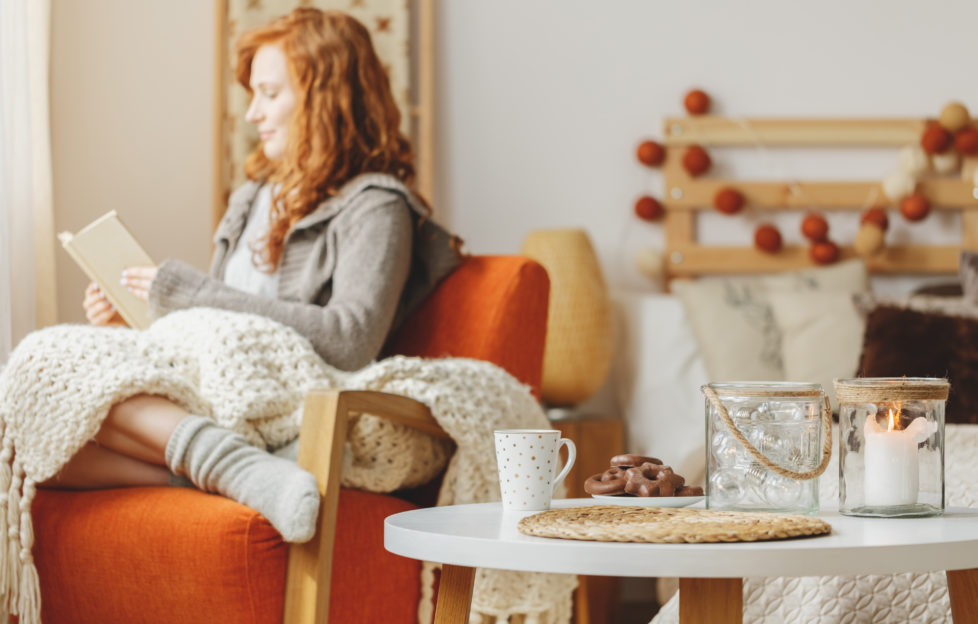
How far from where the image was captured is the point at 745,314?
2.48 meters

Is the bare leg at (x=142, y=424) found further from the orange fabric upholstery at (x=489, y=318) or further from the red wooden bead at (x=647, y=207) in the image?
the red wooden bead at (x=647, y=207)

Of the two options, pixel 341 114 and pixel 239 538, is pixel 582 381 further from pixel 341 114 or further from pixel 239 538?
pixel 239 538

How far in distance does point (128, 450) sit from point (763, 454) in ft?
2.80

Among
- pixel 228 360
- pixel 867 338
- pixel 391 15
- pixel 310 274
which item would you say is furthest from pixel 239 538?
pixel 391 15

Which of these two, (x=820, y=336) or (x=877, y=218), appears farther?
(x=877, y=218)

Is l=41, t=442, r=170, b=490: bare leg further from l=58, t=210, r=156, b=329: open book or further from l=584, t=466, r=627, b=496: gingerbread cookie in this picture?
l=584, t=466, r=627, b=496: gingerbread cookie

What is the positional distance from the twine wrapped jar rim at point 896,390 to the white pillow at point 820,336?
1416mm

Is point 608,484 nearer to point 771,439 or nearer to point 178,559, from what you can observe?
point 771,439

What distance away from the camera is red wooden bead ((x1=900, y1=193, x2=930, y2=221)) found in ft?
8.71

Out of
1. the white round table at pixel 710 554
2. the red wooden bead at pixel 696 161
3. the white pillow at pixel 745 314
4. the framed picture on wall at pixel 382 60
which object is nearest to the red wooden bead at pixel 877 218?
the white pillow at pixel 745 314

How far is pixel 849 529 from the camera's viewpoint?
84 centimetres

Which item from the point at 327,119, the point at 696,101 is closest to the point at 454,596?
the point at 327,119

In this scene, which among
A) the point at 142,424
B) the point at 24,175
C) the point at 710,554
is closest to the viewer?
the point at 710,554

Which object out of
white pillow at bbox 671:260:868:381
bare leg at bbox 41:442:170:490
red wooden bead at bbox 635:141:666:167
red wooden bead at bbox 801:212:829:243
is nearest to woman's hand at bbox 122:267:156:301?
bare leg at bbox 41:442:170:490
